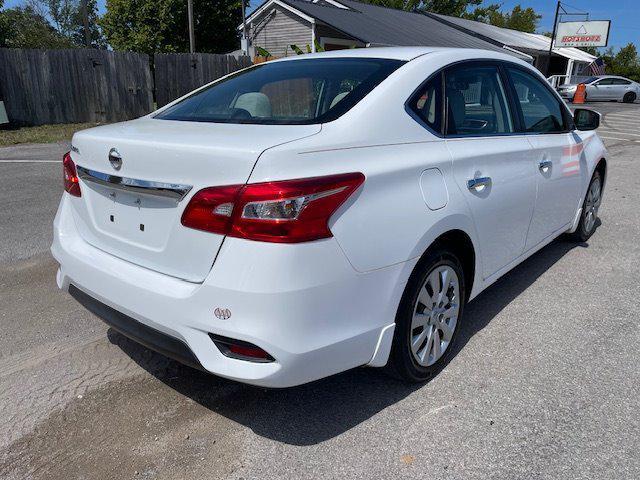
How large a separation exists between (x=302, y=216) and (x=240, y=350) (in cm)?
58

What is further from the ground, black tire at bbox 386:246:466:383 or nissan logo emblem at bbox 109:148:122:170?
nissan logo emblem at bbox 109:148:122:170

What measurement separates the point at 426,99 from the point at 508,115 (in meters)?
0.97

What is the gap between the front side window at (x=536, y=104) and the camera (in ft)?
11.7

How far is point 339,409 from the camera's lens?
2.58 metres

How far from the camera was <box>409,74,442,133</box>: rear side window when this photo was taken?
2.60 m

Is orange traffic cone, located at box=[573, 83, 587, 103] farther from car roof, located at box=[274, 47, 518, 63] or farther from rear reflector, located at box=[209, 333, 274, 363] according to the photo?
rear reflector, located at box=[209, 333, 274, 363]

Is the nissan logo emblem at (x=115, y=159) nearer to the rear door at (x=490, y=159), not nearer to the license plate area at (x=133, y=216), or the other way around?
the license plate area at (x=133, y=216)

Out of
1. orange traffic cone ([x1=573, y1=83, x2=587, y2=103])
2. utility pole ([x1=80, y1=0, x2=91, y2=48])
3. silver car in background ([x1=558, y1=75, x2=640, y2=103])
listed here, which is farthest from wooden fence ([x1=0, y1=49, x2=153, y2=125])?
silver car in background ([x1=558, y1=75, x2=640, y2=103])

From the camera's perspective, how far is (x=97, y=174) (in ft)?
7.92

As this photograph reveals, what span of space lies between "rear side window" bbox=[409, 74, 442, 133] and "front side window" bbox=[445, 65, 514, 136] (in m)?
0.07

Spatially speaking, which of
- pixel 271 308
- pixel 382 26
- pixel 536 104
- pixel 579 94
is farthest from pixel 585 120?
pixel 579 94

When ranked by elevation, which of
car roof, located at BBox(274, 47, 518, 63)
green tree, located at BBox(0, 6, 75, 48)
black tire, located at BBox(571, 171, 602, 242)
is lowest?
black tire, located at BBox(571, 171, 602, 242)

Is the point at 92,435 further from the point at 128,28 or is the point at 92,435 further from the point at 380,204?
the point at 128,28

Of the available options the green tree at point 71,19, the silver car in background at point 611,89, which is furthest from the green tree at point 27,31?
the silver car in background at point 611,89
